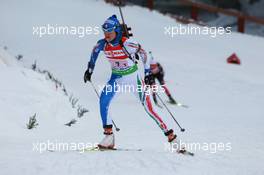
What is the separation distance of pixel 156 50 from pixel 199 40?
2504mm

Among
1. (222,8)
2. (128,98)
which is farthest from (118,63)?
(222,8)

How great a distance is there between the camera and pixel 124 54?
6.26 m

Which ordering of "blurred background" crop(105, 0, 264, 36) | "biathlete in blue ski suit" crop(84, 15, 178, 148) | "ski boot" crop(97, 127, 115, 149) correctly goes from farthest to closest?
"blurred background" crop(105, 0, 264, 36) → "ski boot" crop(97, 127, 115, 149) → "biathlete in blue ski suit" crop(84, 15, 178, 148)

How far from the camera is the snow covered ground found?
19.2 ft

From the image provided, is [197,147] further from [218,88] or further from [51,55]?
[51,55]

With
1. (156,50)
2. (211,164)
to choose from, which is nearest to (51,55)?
(156,50)

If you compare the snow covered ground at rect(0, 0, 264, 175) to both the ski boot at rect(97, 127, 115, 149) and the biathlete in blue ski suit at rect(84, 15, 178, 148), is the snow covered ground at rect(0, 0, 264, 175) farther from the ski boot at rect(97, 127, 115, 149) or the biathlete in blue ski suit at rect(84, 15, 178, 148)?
the biathlete in blue ski suit at rect(84, 15, 178, 148)

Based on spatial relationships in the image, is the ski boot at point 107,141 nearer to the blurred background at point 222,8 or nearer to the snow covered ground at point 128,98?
the snow covered ground at point 128,98

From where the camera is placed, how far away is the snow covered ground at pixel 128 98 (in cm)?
587

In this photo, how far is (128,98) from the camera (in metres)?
12.0

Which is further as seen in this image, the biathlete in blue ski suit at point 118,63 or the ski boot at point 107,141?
the ski boot at point 107,141

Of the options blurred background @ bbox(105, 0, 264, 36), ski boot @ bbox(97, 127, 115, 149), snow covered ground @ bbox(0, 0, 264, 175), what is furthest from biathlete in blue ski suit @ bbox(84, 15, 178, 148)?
blurred background @ bbox(105, 0, 264, 36)

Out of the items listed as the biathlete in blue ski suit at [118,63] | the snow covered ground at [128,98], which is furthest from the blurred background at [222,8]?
the biathlete in blue ski suit at [118,63]

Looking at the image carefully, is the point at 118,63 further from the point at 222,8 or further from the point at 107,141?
the point at 222,8
